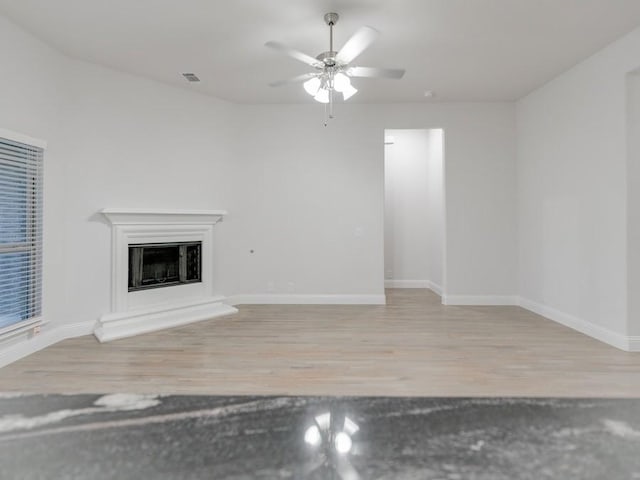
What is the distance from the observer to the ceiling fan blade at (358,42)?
9.07ft

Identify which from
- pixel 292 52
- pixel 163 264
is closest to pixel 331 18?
pixel 292 52

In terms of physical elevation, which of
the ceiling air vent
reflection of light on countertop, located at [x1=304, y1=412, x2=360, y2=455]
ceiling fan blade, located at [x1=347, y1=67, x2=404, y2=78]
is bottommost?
reflection of light on countertop, located at [x1=304, y1=412, x2=360, y2=455]

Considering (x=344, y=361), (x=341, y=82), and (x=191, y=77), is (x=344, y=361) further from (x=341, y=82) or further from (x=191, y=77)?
(x=191, y=77)

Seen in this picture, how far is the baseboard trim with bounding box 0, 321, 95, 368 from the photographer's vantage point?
331 centimetres

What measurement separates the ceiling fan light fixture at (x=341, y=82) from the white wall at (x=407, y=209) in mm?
4062

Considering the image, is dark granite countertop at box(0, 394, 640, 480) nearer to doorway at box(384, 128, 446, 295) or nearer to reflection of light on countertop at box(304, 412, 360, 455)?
reflection of light on countertop at box(304, 412, 360, 455)

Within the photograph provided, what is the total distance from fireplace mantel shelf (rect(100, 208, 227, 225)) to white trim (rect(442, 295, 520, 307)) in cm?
350

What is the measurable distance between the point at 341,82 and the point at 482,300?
12.7ft

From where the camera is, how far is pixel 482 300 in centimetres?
555

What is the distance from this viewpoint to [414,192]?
23.7 ft

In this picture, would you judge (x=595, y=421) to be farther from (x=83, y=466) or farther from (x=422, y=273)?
(x=422, y=273)

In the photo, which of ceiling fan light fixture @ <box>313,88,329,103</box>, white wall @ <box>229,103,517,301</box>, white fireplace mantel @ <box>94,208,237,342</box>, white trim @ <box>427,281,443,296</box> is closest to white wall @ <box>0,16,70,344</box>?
white fireplace mantel @ <box>94,208,237,342</box>

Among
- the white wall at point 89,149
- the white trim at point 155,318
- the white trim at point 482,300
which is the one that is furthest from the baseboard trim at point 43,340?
the white trim at point 482,300

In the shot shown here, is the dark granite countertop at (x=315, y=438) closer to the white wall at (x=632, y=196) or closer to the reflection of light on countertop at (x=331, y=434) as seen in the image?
the reflection of light on countertop at (x=331, y=434)
